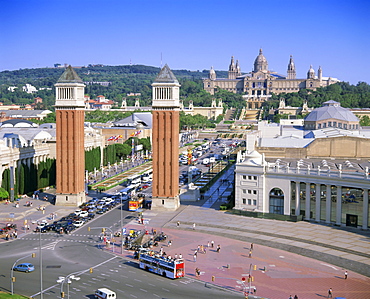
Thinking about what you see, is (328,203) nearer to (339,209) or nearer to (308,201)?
(339,209)

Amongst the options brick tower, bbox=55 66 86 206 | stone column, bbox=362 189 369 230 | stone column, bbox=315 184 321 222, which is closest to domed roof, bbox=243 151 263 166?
stone column, bbox=315 184 321 222

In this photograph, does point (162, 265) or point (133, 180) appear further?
point (133, 180)

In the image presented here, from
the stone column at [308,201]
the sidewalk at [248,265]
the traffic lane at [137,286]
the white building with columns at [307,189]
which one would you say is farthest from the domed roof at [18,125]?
the traffic lane at [137,286]

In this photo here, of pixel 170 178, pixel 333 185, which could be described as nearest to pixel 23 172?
pixel 170 178

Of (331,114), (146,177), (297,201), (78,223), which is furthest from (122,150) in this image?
(297,201)

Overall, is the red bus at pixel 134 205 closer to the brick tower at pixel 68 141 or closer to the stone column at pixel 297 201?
the brick tower at pixel 68 141

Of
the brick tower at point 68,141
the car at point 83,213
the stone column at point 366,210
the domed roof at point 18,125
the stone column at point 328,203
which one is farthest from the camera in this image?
the domed roof at point 18,125
